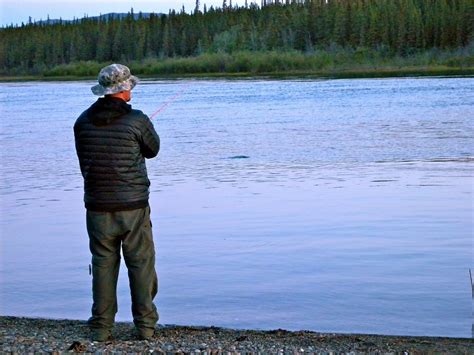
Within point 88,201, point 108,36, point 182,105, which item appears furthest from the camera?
point 108,36

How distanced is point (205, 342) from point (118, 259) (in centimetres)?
72

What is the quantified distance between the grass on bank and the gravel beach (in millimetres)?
73991

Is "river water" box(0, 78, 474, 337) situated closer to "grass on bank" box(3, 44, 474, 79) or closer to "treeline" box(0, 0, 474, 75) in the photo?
"grass on bank" box(3, 44, 474, 79)

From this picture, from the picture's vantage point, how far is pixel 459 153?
800 inches

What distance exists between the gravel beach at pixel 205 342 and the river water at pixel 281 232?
0.62 metres

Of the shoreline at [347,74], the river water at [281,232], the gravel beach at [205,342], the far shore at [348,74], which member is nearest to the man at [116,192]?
the gravel beach at [205,342]

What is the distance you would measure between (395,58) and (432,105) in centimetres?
6032

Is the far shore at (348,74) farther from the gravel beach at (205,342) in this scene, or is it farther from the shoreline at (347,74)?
the gravel beach at (205,342)

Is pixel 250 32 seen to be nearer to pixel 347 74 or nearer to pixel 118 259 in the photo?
pixel 347 74

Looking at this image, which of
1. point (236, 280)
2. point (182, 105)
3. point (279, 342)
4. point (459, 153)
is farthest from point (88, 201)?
point (182, 105)

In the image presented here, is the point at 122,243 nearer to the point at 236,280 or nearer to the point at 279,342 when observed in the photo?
the point at 279,342

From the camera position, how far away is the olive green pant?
6.57m

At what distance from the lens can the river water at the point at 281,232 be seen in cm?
845

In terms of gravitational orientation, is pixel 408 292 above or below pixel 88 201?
below
